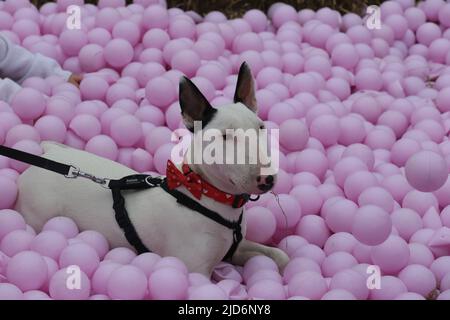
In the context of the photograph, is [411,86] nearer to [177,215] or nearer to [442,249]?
[442,249]

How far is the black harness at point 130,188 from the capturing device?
1.97 meters

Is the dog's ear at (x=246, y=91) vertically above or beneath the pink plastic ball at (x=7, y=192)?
above

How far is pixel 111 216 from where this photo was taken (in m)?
2.05

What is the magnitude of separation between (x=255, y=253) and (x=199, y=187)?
0.31 m

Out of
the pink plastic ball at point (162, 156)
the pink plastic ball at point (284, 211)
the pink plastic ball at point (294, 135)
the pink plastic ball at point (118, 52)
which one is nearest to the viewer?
the pink plastic ball at point (284, 211)

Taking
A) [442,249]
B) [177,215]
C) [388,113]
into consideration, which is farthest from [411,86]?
[177,215]

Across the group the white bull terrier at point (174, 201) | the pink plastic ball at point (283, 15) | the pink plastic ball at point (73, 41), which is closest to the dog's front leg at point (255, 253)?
the white bull terrier at point (174, 201)

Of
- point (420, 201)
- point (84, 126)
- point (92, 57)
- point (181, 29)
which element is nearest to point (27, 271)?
point (84, 126)

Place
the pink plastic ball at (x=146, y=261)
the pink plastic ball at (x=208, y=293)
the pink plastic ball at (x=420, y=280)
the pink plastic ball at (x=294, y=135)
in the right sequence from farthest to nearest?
the pink plastic ball at (x=294, y=135), the pink plastic ball at (x=420, y=280), the pink plastic ball at (x=146, y=261), the pink plastic ball at (x=208, y=293)

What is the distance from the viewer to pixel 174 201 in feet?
6.52

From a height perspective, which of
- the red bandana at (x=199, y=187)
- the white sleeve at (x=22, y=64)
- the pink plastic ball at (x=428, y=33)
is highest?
the pink plastic ball at (x=428, y=33)

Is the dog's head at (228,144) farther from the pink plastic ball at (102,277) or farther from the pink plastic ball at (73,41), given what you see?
the pink plastic ball at (73,41)

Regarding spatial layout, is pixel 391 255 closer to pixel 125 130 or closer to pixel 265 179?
pixel 265 179

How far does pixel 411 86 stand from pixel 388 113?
34 centimetres
